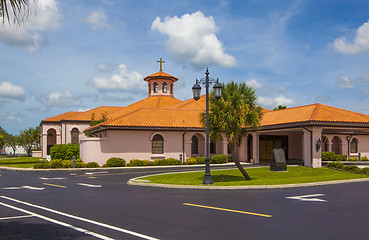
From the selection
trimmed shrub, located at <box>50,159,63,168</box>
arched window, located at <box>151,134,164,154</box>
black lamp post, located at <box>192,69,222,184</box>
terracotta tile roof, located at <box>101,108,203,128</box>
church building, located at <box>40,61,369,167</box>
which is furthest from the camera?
arched window, located at <box>151,134,164,154</box>

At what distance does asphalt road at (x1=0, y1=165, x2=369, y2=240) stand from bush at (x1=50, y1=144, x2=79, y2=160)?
76.9 feet

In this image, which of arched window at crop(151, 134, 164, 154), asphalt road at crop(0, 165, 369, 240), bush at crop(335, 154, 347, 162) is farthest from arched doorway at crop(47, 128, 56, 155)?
asphalt road at crop(0, 165, 369, 240)

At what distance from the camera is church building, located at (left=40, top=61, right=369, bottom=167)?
29.6 m

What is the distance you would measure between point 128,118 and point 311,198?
26152 millimetres

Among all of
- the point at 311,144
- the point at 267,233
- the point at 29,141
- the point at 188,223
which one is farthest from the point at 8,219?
the point at 29,141

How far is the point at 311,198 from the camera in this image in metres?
13.3

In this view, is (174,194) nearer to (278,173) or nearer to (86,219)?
(86,219)

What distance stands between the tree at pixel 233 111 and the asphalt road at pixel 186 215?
674 centimetres

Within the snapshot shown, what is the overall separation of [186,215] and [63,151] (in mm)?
31033

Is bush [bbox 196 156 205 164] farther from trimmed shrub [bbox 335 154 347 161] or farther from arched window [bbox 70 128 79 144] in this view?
arched window [bbox 70 128 79 144]

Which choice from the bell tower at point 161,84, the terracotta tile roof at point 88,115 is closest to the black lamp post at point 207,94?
the bell tower at point 161,84

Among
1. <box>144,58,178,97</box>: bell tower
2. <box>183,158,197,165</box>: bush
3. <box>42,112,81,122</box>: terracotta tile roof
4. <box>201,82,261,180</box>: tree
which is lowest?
<box>183,158,197,165</box>: bush

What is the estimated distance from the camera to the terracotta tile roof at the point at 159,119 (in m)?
35.9

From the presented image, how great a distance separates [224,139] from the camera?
39.3m
